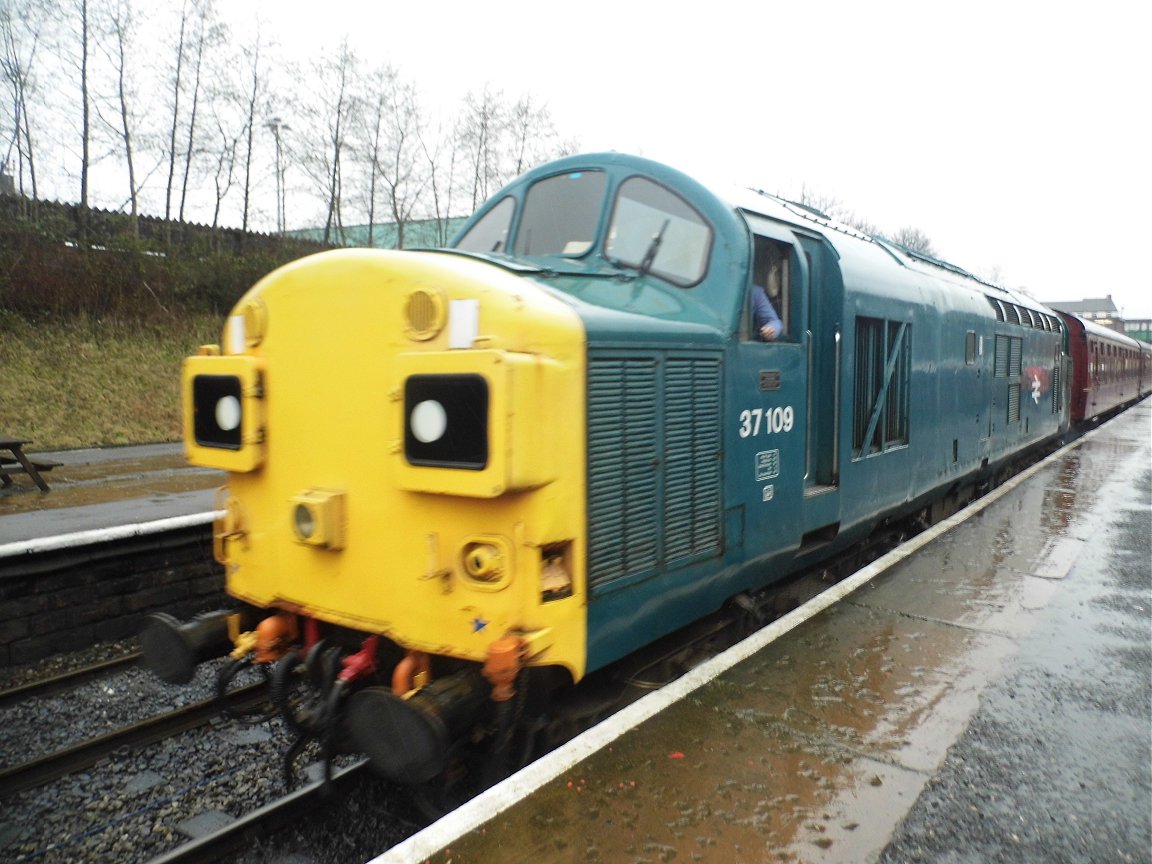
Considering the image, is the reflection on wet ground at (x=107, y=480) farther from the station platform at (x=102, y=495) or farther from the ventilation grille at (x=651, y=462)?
the ventilation grille at (x=651, y=462)

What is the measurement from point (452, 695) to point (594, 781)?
26.3 inches

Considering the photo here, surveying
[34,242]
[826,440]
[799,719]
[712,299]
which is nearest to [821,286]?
[826,440]

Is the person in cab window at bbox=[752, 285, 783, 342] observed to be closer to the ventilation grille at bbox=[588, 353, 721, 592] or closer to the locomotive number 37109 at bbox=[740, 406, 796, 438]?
the locomotive number 37109 at bbox=[740, 406, 796, 438]

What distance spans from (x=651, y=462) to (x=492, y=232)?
6.94 ft

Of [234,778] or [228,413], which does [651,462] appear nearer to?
[228,413]

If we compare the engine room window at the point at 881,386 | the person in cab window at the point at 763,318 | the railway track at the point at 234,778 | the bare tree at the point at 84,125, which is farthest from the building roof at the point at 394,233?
the person in cab window at the point at 763,318

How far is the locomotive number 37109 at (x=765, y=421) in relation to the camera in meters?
4.29

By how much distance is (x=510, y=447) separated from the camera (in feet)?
9.29

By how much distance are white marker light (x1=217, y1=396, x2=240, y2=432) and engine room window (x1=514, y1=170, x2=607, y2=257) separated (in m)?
1.79

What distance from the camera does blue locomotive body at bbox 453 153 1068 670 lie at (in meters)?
3.47

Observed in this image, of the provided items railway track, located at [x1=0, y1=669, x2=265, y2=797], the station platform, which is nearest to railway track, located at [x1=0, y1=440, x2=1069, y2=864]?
railway track, located at [x1=0, y1=669, x2=265, y2=797]

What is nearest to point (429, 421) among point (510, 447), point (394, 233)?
point (510, 447)

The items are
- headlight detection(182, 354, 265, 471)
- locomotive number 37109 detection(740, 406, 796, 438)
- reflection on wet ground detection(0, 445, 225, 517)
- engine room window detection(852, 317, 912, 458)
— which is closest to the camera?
headlight detection(182, 354, 265, 471)

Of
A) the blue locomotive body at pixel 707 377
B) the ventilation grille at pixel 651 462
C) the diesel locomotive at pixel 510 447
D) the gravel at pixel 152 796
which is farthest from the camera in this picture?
the gravel at pixel 152 796
